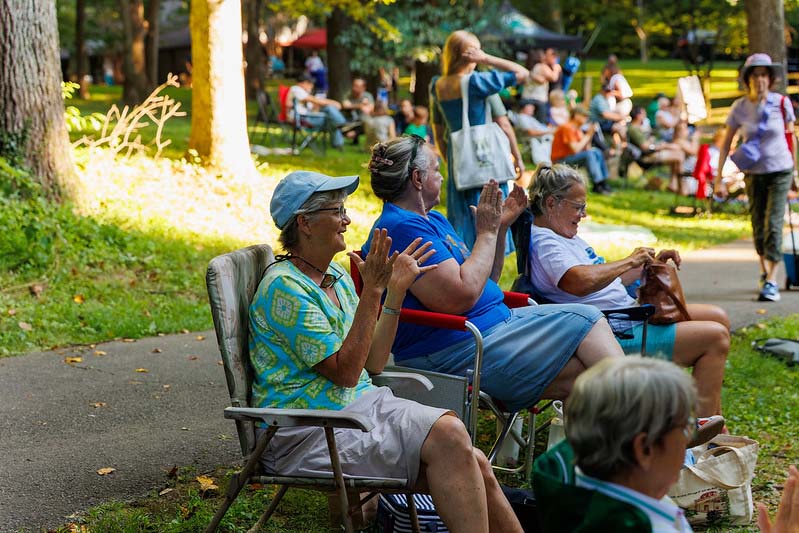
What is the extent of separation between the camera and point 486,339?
4355 millimetres

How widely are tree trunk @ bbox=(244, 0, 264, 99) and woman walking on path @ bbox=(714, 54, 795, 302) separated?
68.3 ft

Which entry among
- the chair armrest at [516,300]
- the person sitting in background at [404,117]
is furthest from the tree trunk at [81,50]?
the chair armrest at [516,300]

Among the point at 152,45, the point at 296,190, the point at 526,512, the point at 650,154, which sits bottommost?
the point at 526,512

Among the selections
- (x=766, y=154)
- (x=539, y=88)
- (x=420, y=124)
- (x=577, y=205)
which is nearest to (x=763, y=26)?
(x=539, y=88)

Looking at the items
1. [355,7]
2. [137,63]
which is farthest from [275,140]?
[137,63]

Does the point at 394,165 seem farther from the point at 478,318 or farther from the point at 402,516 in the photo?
the point at 402,516

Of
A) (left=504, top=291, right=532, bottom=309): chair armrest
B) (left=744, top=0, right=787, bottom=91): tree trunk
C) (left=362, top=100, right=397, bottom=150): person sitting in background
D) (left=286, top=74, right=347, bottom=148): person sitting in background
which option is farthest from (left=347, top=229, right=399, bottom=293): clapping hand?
(left=362, top=100, right=397, bottom=150): person sitting in background

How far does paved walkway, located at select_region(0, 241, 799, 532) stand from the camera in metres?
4.36

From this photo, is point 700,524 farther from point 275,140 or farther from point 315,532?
point 275,140

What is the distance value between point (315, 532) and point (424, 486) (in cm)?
86

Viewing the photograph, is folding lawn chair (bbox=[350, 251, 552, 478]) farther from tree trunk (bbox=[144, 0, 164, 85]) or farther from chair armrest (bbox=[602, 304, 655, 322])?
tree trunk (bbox=[144, 0, 164, 85])

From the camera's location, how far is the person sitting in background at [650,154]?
17109mm

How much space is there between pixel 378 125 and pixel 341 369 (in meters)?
16.3

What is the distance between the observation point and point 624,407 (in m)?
2.19
